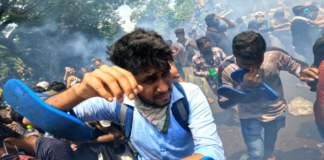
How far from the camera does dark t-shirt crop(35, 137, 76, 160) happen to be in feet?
5.93

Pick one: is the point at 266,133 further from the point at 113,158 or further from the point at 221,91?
the point at 113,158

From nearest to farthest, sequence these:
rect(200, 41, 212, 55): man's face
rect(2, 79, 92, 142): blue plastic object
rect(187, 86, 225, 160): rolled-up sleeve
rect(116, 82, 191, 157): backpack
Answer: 1. rect(2, 79, 92, 142): blue plastic object
2. rect(187, 86, 225, 160): rolled-up sleeve
3. rect(116, 82, 191, 157): backpack
4. rect(200, 41, 212, 55): man's face

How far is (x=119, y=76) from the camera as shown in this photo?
105 centimetres

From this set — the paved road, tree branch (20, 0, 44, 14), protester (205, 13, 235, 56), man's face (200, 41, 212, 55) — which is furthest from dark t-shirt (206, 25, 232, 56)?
tree branch (20, 0, 44, 14)

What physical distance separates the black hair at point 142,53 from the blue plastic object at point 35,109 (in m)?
0.49

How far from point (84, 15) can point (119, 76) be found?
14.3 m

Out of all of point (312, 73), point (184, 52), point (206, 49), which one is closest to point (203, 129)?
point (312, 73)

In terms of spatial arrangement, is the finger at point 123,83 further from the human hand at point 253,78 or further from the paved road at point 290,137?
the paved road at point 290,137

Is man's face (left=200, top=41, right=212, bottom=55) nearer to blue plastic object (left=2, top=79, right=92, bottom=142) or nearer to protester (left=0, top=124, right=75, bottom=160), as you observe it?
protester (left=0, top=124, right=75, bottom=160)

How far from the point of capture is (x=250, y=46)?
2.71m

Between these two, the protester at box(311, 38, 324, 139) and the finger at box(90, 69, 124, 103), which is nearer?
the finger at box(90, 69, 124, 103)

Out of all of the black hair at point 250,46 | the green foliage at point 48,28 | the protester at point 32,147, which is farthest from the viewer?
the green foliage at point 48,28

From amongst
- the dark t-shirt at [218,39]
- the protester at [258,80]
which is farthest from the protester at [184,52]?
the protester at [258,80]

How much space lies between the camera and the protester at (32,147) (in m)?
1.78
